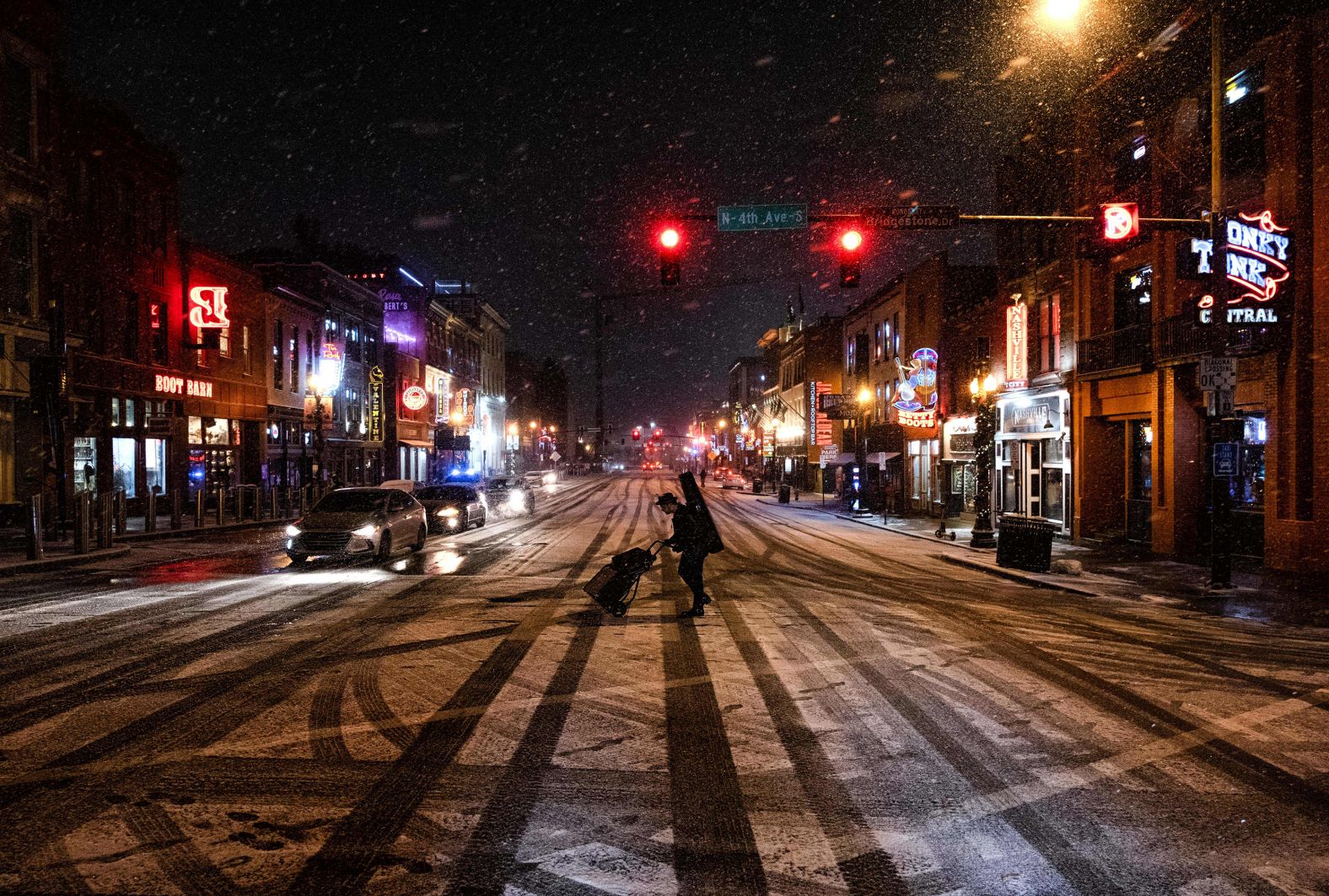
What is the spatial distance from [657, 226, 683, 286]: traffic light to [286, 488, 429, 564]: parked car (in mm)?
7729

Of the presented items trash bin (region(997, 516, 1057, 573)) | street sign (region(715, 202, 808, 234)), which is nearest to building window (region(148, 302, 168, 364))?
street sign (region(715, 202, 808, 234))

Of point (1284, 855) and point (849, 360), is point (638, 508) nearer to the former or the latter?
point (849, 360)

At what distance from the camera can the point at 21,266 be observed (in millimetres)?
25344

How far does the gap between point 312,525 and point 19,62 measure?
1813 cm

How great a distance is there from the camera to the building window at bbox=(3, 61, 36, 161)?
24828 millimetres

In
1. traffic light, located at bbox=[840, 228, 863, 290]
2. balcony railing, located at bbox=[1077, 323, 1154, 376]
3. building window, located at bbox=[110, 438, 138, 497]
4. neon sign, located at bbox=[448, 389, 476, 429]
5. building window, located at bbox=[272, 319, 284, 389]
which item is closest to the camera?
traffic light, located at bbox=[840, 228, 863, 290]

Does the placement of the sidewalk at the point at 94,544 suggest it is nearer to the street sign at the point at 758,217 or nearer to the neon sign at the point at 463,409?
the street sign at the point at 758,217

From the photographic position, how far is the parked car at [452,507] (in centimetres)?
2622

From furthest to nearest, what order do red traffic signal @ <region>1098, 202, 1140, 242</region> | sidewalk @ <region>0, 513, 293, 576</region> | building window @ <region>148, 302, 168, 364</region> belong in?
building window @ <region>148, 302, 168, 364</region> → sidewalk @ <region>0, 513, 293, 576</region> → red traffic signal @ <region>1098, 202, 1140, 242</region>

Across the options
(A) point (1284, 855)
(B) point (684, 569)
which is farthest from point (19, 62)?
(A) point (1284, 855)

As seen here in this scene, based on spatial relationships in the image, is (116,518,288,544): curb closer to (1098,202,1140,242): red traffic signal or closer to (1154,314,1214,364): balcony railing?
(1098,202,1140,242): red traffic signal

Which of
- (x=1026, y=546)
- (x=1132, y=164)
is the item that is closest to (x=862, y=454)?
(x=1132, y=164)

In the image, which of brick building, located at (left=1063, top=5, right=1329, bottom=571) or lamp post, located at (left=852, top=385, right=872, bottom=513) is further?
lamp post, located at (left=852, top=385, right=872, bottom=513)

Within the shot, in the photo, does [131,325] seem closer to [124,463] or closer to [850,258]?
[124,463]
